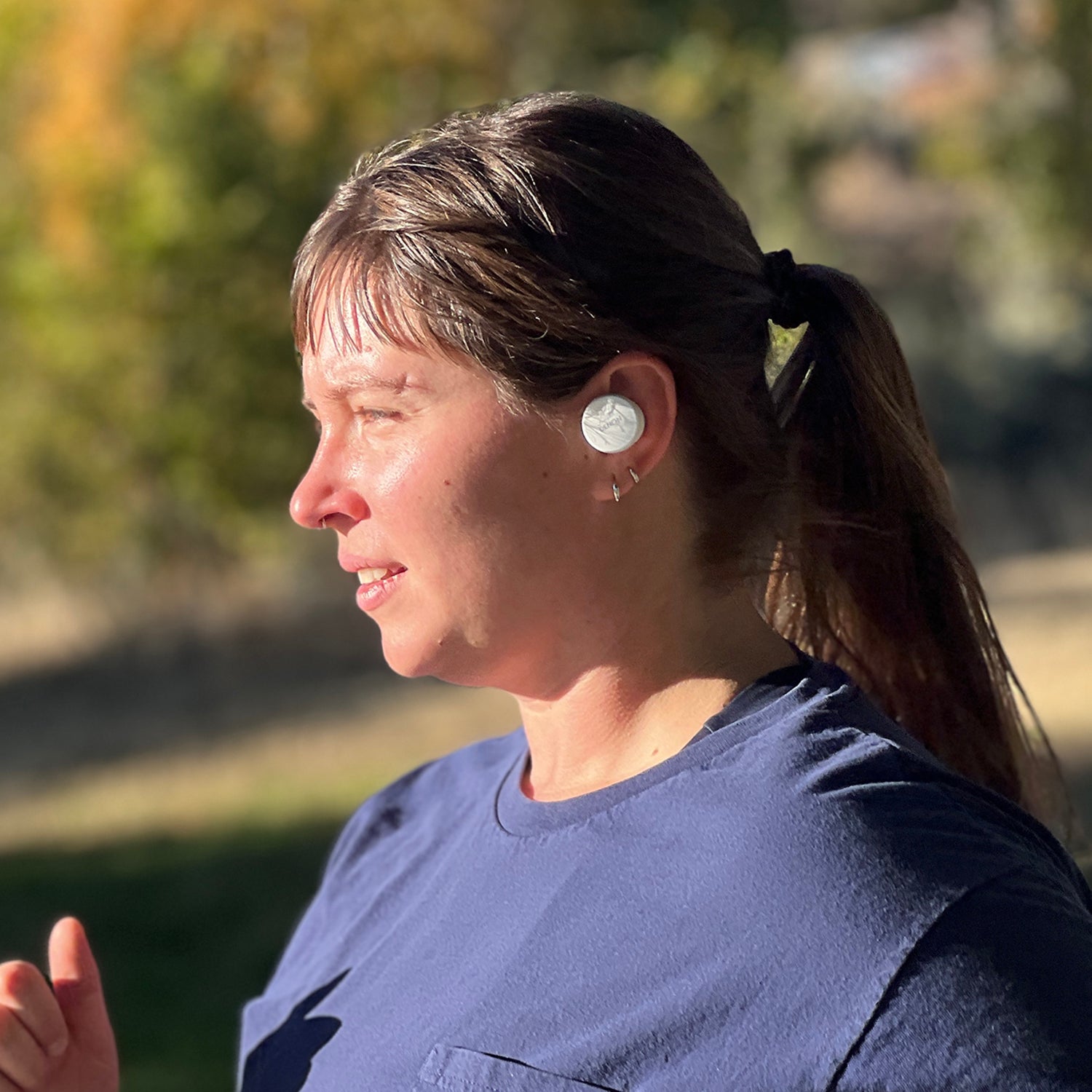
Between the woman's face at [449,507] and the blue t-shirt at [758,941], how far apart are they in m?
0.18

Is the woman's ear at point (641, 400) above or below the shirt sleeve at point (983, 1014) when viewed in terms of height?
above

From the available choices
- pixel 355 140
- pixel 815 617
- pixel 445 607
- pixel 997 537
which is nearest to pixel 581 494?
pixel 445 607

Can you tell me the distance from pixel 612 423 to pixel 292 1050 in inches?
27.4

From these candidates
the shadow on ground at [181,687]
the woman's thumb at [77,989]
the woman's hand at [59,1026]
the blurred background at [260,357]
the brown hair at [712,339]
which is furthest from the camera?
the shadow on ground at [181,687]

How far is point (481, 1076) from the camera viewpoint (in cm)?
121

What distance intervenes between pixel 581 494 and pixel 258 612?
831 centimetres

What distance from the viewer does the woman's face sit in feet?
4.48

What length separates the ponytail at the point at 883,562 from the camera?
1543mm

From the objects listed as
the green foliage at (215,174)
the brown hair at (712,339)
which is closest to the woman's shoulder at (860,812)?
the brown hair at (712,339)

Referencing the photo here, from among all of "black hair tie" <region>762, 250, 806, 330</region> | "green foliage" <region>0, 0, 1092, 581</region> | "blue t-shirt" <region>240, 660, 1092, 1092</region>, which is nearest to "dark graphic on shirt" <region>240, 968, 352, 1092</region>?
"blue t-shirt" <region>240, 660, 1092, 1092</region>

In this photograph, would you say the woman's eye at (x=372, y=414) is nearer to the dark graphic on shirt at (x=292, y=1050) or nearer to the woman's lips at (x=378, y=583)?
the woman's lips at (x=378, y=583)

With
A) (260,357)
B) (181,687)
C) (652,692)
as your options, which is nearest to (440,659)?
(652,692)

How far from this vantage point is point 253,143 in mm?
9172

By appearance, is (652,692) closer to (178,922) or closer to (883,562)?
(883,562)
